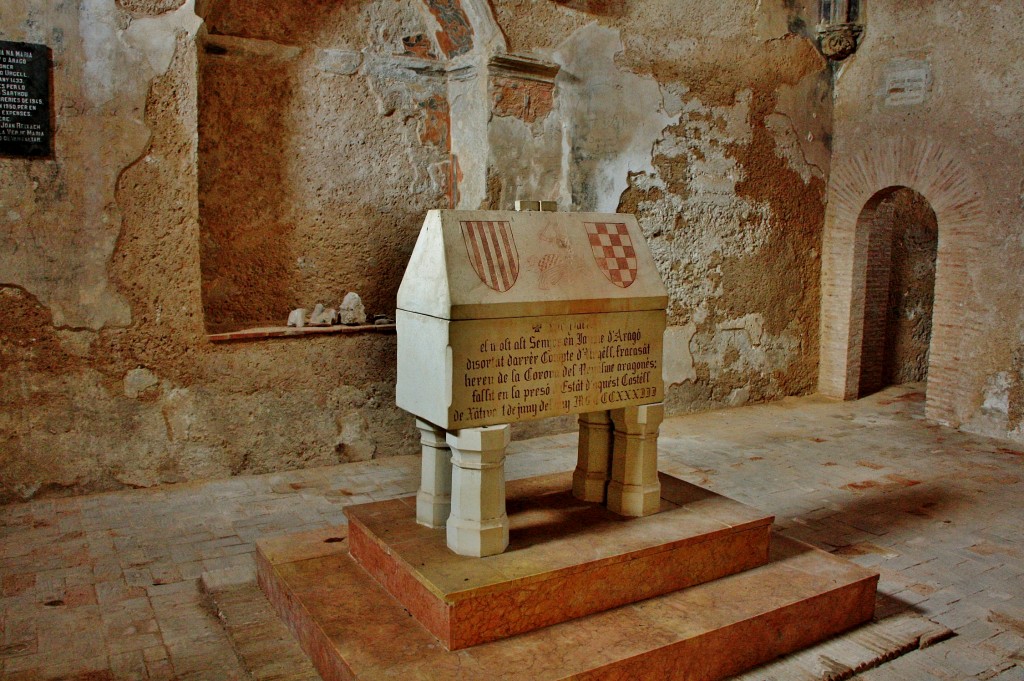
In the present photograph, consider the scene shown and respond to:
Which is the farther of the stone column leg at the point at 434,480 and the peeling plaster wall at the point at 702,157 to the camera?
the peeling plaster wall at the point at 702,157

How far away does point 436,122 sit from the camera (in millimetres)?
5941

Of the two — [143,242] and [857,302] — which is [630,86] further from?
[143,242]

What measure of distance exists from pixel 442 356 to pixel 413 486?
2.30 meters

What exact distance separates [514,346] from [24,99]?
314 cm

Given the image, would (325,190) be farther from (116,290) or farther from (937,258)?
(937,258)

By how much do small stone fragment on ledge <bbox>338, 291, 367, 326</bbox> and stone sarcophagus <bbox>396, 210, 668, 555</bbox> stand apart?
7.55 feet

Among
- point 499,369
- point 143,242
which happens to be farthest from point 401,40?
point 499,369

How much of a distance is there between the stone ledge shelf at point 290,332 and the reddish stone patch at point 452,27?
6.67 feet

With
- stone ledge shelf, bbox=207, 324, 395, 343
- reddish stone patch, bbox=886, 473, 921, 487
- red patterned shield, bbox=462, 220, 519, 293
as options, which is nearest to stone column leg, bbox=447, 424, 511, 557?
red patterned shield, bbox=462, 220, 519, 293

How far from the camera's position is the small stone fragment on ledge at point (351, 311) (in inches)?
217

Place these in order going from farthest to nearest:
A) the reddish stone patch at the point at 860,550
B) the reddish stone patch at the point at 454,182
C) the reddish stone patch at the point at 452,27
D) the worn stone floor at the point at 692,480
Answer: the reddish stone patch at the point at 454,182 → the reddish stone patch at the point at 452,27 → the reddish stone patch at the point at 860,550 → the worn stone floor at the point at 692,480

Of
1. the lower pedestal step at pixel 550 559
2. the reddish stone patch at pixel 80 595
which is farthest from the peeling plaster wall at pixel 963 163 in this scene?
the reddish stone patch at pixel 80 595

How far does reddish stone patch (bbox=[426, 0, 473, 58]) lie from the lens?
18.5 feet

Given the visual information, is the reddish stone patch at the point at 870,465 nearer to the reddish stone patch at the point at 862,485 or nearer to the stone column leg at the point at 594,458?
the reddish stone patch at the point at 862,485
